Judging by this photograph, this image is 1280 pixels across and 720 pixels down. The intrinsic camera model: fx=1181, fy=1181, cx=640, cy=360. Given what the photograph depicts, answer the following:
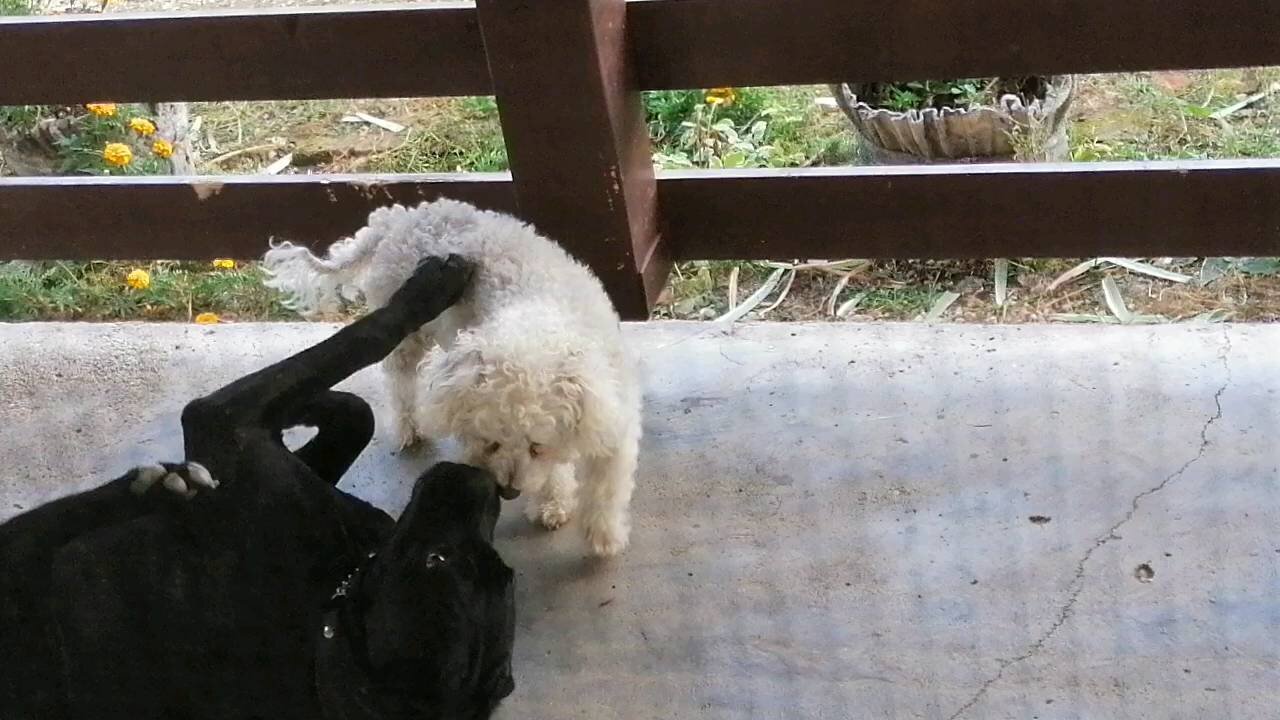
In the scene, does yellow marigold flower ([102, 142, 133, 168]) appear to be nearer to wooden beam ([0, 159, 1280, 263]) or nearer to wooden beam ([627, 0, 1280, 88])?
wooden beam ([0, 159, 1280, 263])

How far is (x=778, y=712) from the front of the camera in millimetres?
1550

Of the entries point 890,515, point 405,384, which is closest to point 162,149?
point 405,384

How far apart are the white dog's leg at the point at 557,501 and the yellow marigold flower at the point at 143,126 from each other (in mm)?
1690

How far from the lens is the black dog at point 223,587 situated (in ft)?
4.40

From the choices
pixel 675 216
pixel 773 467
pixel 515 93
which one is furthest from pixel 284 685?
pixel 675 216

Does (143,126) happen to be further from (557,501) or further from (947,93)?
(947,93)

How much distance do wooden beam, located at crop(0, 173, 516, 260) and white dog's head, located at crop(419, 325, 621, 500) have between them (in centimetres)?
58

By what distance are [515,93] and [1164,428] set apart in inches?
46.8

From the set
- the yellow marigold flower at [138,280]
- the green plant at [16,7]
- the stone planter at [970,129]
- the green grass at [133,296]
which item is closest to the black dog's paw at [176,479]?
the green grass at [133,296]

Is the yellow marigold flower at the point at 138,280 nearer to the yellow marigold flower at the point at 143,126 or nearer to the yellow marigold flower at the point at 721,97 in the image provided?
the yellow marigold flower at the point at 143,126

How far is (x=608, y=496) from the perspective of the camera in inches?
69.9

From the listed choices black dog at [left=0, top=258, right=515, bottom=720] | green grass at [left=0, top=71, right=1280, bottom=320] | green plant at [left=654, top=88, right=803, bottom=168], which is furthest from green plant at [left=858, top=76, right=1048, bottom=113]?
black dog at [left=0, top=258, right=515, bottom=720]

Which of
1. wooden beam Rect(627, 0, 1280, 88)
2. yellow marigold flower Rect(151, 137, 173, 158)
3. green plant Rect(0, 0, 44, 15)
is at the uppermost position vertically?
green plant Rect(0, 0, 44, 15)

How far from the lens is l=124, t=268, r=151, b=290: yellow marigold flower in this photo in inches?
107
